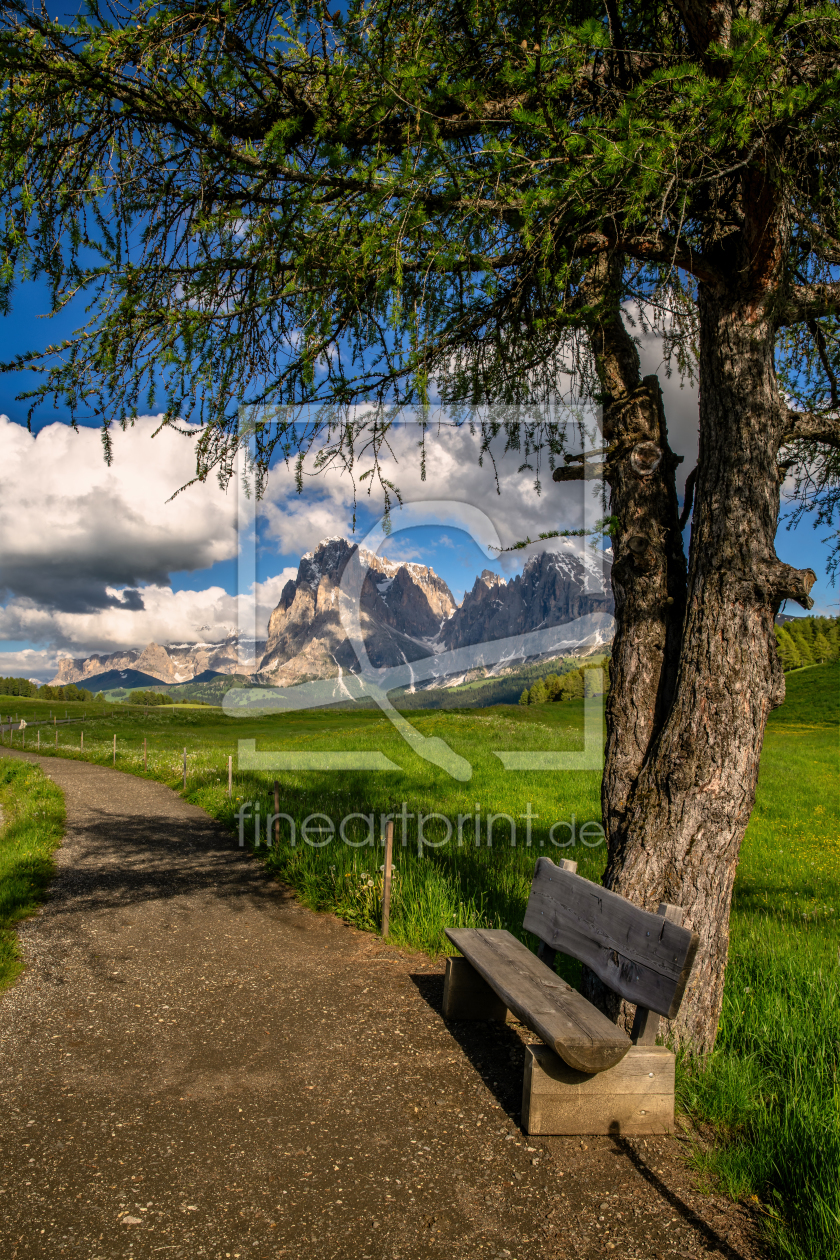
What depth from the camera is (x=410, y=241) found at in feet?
14.2

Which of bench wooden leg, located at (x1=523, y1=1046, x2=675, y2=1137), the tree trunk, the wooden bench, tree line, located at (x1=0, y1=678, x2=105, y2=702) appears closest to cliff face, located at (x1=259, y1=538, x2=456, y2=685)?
the tree trunk

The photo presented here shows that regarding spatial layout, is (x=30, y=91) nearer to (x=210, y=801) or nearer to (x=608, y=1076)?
(x=608, y=1076)

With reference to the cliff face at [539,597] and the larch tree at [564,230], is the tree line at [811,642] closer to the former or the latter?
the cliff face at [539,597]

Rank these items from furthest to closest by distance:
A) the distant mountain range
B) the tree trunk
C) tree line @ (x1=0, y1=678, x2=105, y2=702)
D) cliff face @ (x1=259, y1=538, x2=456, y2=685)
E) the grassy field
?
tree line @ (x1=0, y1=678, x2=105, y2=702) → cliff face @ (x1=259, y1=538, x2=456, y2=685) → the distant mountain range → the tree trunk → the grassy field

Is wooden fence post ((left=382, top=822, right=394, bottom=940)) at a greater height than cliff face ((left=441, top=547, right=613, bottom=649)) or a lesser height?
lesser

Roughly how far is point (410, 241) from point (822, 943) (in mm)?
6275

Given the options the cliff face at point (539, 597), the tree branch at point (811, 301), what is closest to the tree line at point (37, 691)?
the cliff face at point (539, 597)

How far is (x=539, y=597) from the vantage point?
4175cm

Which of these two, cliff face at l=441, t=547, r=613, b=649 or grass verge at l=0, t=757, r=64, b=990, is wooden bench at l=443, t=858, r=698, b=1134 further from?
grass verge at l=0, t=757, r=64, b=990

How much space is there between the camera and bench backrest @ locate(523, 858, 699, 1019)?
3.38 meters

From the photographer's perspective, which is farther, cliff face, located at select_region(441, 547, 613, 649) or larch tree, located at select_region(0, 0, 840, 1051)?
cliff face, located at select_region(441, 547, 613, 649)

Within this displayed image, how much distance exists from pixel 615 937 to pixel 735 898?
5.48 m

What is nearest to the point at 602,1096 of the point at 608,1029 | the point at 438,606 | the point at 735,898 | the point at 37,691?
the point at 608,1029

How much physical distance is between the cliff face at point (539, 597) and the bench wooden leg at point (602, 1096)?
339 cm
